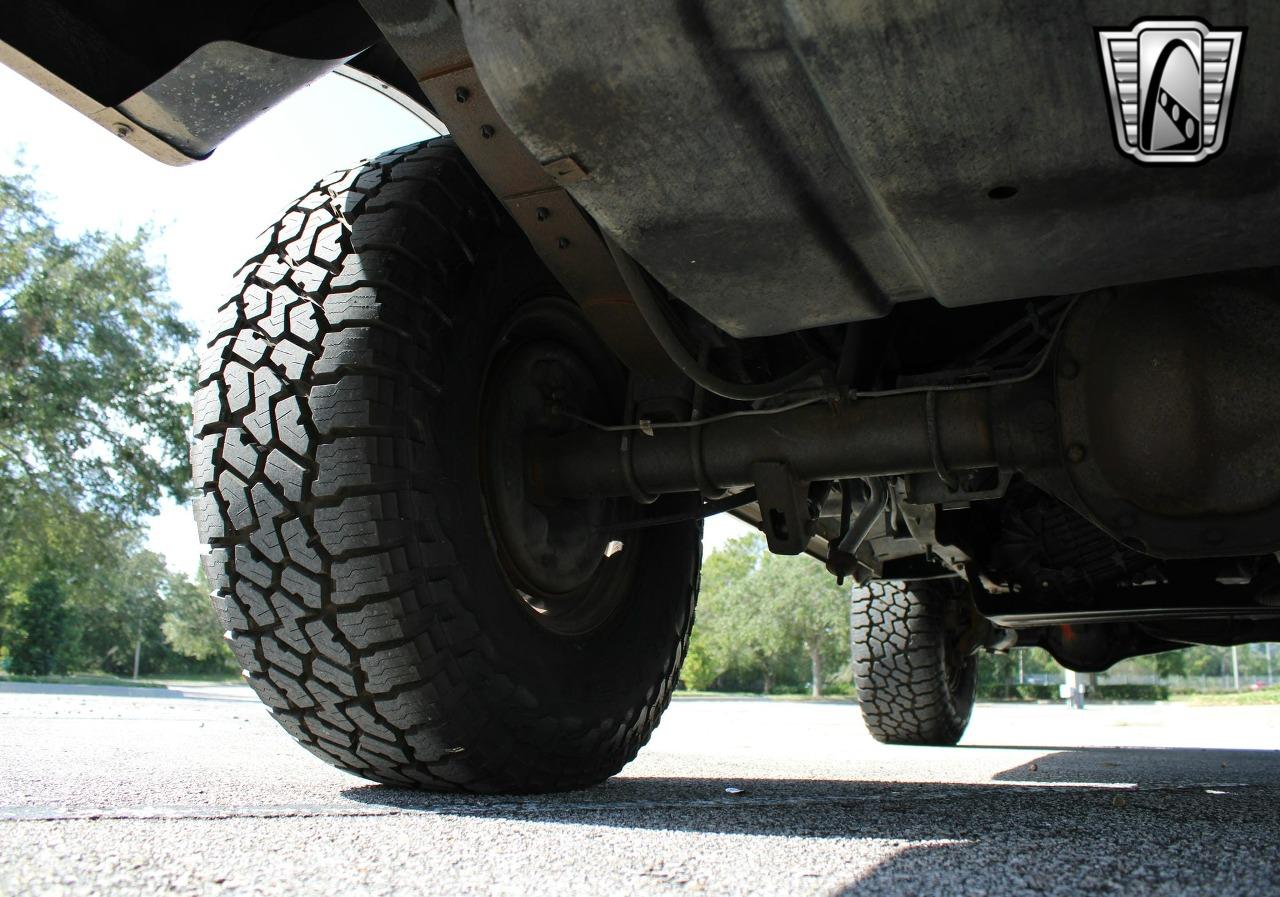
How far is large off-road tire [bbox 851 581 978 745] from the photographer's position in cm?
484

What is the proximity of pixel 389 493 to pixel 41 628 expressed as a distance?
53589 mm

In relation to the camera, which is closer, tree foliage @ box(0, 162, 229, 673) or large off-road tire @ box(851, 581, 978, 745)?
large off-road tire @ box(851, 581, 978, 745)

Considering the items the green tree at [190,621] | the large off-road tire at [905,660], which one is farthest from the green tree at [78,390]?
the green tree at [190,621]

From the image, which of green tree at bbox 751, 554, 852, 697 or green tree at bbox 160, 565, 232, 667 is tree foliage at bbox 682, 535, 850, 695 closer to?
green tree at bbox 751, 554, 852, 697

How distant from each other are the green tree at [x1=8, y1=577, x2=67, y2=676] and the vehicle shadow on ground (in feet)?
164

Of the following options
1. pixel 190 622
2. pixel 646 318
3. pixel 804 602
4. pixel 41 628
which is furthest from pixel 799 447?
pixel 190 622

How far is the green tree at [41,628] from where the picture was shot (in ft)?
147

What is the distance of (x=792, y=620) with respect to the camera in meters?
44.2

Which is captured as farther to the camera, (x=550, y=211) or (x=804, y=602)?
(x=804, y=602)

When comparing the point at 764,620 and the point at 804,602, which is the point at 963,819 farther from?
the point at 764,620

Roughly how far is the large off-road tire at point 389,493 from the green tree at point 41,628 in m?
49.9

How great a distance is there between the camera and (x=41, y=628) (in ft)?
155

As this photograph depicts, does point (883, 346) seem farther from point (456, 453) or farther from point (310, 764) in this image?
point (310, 764)

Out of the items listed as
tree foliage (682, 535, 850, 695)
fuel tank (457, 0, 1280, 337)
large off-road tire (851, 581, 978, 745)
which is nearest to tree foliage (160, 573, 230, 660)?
tree foliage (682, 535, 850, 695)
